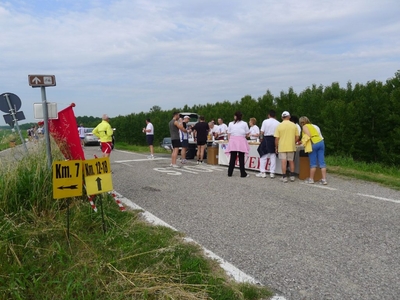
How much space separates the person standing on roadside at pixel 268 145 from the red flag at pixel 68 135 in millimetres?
5556

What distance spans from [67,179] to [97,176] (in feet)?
1.53

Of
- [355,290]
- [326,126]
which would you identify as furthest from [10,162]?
[326,126]

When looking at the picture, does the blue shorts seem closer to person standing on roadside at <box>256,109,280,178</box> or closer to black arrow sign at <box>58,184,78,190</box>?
person standing on roadside at <box>256,109,280,178</box>

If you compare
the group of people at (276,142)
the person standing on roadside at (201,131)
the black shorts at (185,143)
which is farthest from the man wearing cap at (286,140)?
the black shorts at (185,143)

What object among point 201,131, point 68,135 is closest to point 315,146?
point 68,135

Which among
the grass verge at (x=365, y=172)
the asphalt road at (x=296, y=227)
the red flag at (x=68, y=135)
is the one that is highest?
the red flag at (x=68, y=135)

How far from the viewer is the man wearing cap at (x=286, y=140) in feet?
33.0

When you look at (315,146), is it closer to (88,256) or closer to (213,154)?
(213,154)

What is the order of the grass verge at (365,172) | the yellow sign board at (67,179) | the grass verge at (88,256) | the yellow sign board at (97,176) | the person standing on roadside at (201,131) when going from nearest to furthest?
the grass verge at (88,256) → the yellow sign board at (67,179) → the yellow sign board at (97,176) → the grass verge at (365,172) → the person standing on roadside at (201,131)

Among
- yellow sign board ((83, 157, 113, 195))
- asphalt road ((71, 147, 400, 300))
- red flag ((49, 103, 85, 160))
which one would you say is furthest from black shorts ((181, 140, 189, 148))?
yellow sign board ((83, 157, 113, 195))

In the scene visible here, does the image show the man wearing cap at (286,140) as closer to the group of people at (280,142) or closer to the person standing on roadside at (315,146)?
the group of people at (280,142)

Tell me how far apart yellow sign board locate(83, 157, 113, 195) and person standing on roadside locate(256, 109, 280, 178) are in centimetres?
644

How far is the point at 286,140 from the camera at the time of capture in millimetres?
10117

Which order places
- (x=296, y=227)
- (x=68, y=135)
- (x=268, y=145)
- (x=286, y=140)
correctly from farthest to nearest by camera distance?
(x=268, y=145), (x=286, y=140), (x=68, y=135), (x=296, y=227)
